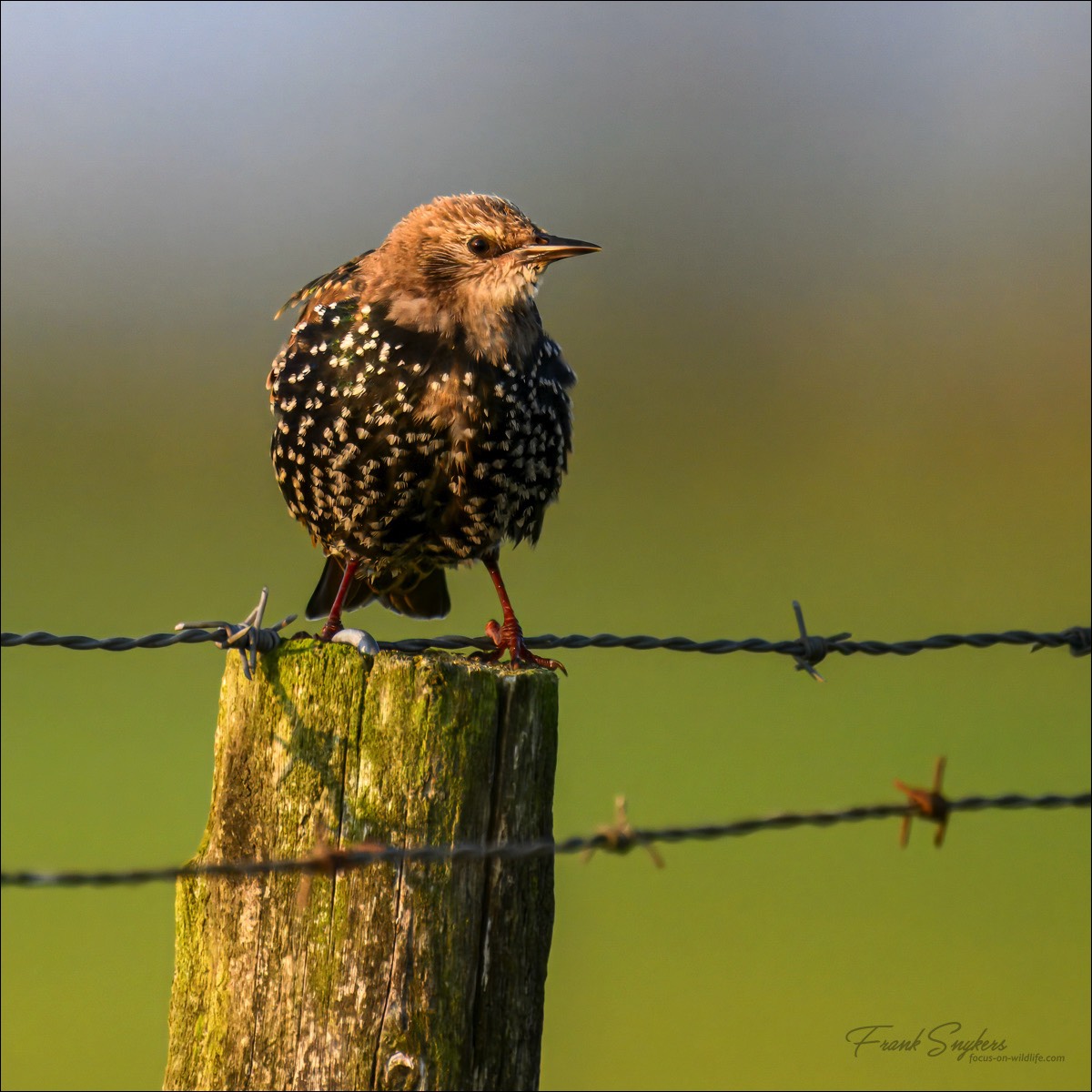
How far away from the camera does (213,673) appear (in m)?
14.6

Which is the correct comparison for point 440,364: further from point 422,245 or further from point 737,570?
point 737,570

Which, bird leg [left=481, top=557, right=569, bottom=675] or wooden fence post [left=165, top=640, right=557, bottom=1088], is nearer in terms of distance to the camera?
wooden fence post [left=165, top=640, right=557, bottom=1088]

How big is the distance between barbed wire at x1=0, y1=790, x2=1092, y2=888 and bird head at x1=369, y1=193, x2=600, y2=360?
196 centimetres

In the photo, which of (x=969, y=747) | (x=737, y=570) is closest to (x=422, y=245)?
(x=969, y=747)

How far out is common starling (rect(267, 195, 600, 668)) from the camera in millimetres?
3926

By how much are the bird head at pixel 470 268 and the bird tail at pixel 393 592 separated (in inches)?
38.3

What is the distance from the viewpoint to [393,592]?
487cm

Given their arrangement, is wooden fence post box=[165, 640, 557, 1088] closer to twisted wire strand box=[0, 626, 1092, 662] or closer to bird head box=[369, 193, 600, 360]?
twisted wire strand box=[0, 626, 1092, 662]

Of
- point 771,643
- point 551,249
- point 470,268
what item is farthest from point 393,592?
point 771,643

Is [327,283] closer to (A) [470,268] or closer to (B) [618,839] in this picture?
(A) [470,268]

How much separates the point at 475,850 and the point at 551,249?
2.25 metres

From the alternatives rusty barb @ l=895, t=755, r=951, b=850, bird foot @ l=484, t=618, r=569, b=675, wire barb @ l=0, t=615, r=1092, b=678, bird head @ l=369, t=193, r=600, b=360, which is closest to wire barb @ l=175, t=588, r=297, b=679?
wire barb @ l=0, t=615, r=1092, b=678

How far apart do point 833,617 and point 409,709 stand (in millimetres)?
11329

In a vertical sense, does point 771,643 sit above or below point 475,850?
above
